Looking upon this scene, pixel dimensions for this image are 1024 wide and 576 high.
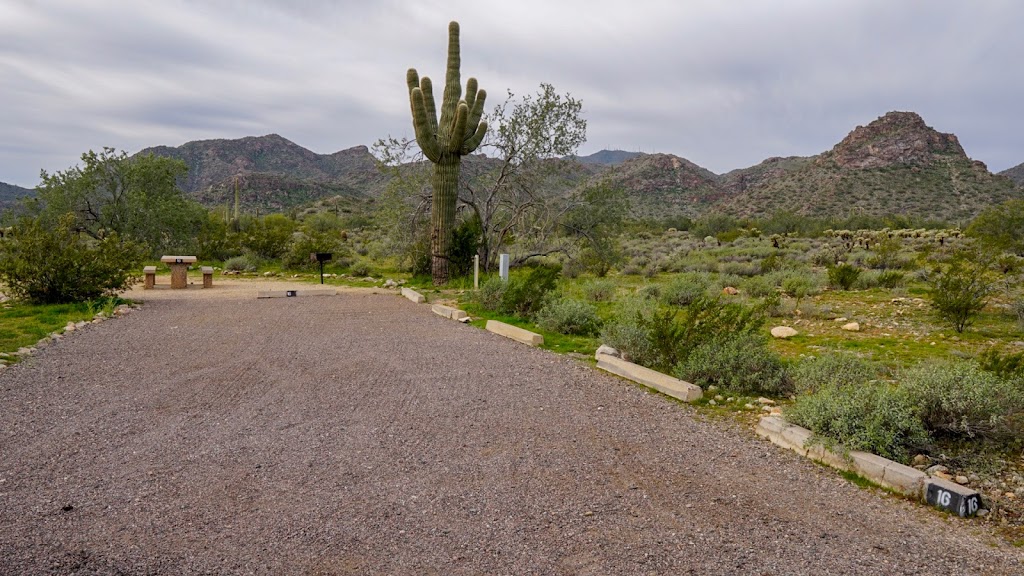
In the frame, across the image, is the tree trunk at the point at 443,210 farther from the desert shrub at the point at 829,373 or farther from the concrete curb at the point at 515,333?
the desert shrub at the point at 829,373

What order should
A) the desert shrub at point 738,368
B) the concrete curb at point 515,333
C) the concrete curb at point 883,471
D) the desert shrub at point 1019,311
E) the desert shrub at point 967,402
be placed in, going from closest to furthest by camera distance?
the concrete curb at point 883,471, the desert shrub at point 967,402, the desert shrub at point 738,368, the concrete curb at point 515,333, the desert shrub at point 1019,311

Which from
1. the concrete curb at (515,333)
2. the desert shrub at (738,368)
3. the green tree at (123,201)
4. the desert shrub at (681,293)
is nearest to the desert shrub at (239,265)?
the green tree at (123,201)

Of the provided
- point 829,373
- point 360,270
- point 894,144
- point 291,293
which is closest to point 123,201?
point 360,270

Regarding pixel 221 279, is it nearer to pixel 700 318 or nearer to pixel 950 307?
pixel 700 318

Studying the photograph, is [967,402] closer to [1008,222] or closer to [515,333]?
[515,333]

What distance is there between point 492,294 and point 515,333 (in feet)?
10.7

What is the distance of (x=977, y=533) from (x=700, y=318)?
14.4 feet

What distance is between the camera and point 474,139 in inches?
747

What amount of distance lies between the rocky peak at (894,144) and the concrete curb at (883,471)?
68.2m

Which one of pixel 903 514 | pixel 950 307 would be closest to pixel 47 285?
pixel 903 514

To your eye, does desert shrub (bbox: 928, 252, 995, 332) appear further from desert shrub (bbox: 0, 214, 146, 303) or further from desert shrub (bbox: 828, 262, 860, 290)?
desert shrub (bbox: 0, 214, 146, 303)

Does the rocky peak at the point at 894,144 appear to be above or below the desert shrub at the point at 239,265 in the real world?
above

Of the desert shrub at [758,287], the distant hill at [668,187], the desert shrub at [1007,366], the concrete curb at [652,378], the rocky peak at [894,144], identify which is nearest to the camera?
the desert shrub at [1007,366]

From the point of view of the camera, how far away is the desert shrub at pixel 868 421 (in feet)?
16.4
